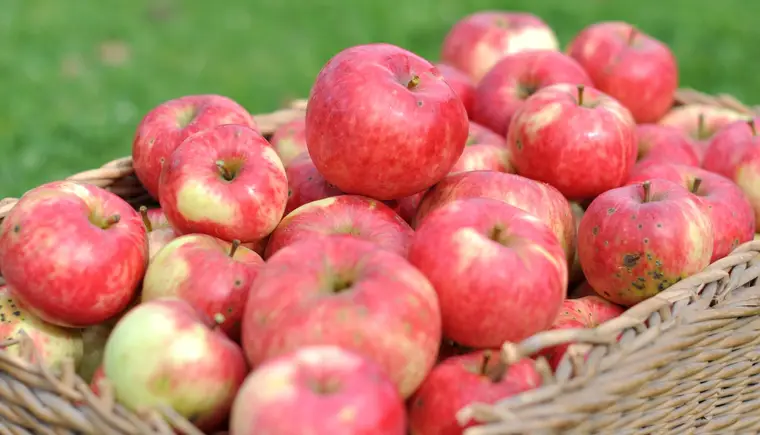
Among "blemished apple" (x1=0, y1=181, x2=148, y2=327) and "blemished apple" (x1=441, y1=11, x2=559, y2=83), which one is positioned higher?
"blemished apple" (x1=0, y1=181, x2=148, y2=327)

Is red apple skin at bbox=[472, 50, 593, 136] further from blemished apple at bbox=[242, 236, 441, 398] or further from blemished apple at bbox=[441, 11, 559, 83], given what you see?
blemished apple at bbox=[242, 236, 441, 398]

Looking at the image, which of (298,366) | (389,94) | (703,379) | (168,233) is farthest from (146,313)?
(703,379)

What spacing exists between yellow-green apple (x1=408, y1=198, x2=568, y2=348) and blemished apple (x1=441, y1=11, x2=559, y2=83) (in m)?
1.38

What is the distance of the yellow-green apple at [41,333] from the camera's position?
1.54m

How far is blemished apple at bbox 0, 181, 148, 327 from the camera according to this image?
1.45m

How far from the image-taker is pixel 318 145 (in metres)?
1.66

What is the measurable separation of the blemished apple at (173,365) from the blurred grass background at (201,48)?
2.21 meters

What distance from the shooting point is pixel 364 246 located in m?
1.34

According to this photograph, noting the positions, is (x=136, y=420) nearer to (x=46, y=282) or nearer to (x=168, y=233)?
(x=46, y=282)

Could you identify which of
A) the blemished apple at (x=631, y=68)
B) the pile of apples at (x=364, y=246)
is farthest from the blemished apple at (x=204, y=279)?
the blemished apple at (x=631, y=68)

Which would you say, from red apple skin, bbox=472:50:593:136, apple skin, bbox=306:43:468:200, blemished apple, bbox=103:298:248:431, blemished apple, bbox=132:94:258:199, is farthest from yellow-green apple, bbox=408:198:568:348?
red apple skin, bbox=472:50:593:136

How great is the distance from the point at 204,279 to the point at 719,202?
3.57 feet

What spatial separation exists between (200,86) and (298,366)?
128 inches

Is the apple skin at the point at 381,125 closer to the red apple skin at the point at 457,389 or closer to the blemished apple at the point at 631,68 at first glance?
the red apple skin at the point at 457,389
